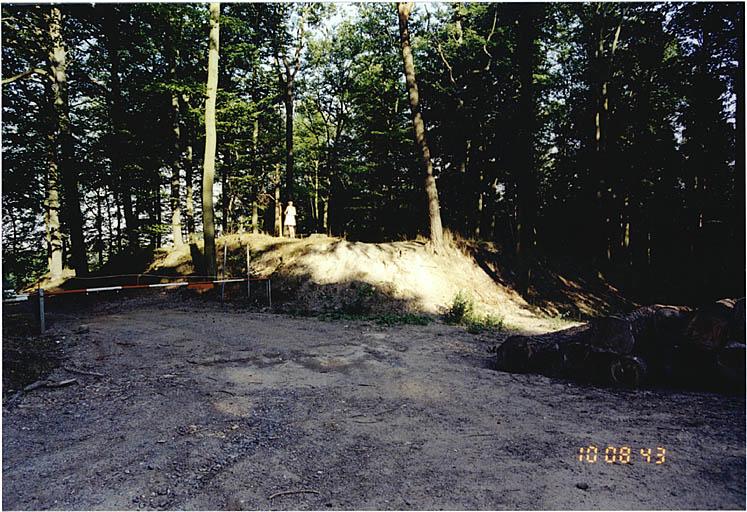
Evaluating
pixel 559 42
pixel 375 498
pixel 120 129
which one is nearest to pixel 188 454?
pixel 375 498

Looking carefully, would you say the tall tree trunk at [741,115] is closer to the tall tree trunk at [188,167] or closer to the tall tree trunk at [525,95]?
the tall tree trunk at [525,95]

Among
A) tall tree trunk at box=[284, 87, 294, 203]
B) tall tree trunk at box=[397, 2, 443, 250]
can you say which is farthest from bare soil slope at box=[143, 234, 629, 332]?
tall tree trunk at box=[284, 87, 294, 203]

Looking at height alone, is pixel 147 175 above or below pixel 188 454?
above

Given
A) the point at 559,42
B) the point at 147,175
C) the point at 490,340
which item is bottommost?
the point at 490,340

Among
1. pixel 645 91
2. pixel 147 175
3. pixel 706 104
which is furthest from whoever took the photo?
pixel 645 91

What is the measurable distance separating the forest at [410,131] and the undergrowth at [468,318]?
3.91m

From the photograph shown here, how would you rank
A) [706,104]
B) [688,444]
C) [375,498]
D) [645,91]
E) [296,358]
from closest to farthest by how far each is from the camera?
[375,498]
[688,444]
[296,358]
[706,104]
[645,91]

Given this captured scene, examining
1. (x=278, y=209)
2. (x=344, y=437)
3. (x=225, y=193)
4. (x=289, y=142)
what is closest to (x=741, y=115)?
(x=289, y=142)

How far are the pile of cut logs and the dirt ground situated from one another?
1.05 feet

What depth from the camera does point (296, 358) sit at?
776 cm

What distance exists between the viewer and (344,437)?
14.5 feet

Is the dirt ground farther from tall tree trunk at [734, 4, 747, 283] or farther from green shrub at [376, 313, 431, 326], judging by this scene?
tall tree trunk at [734, 4, 747, 283]

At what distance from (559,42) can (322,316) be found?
20.7 m

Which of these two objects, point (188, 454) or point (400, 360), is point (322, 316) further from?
point (188, 454)
